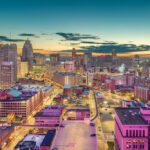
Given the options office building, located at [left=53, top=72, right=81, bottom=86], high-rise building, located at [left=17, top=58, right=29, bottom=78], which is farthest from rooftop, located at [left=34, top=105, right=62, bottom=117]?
high-rise building, located at [left=17, top=58, right=29, bottom=78]

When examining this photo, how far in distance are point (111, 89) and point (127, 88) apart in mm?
4579

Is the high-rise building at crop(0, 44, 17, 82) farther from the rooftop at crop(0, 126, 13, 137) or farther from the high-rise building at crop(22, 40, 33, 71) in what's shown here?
the rooftop at crop(0, 126, 13, 137)

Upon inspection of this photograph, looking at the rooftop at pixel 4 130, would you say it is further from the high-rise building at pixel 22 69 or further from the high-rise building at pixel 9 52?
the high-rise building at pixel 22 69

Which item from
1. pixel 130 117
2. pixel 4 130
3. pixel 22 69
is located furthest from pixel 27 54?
pixel 130 117

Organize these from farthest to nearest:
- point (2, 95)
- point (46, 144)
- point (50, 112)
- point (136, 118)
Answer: point (2, 95)
point (50, 112)
point (46, 144)
point (136, 118)

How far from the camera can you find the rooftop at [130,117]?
2394 cm

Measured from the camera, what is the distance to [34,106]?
49.1 meters

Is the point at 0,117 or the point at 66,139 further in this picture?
the point at 0,117

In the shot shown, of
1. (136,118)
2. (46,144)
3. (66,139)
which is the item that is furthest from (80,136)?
(136,118)

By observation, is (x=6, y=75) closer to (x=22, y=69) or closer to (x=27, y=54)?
(x=22, y=69)

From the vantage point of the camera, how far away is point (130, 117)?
85.5ft

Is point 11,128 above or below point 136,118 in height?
below

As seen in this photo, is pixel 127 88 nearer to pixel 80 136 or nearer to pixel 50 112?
pixel 50 112

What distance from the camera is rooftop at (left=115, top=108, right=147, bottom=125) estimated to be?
942 inches
